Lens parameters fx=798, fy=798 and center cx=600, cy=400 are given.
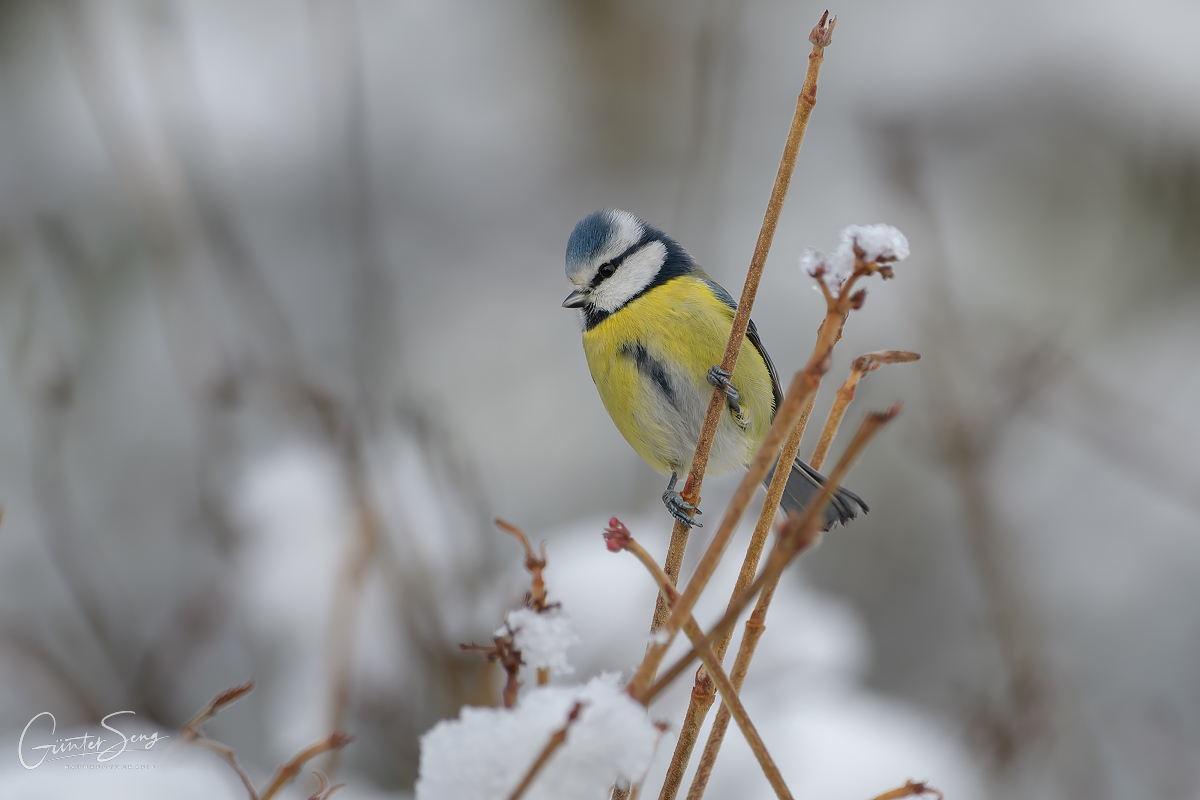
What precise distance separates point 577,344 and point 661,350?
1.65 metres

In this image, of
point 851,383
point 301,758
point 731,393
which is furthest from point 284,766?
point 731,393

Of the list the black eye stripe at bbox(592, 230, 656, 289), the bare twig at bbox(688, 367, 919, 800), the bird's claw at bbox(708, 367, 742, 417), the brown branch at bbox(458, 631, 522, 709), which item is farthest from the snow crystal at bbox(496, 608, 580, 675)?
the black eye stripe at bbox(592, 230, 656, 289)

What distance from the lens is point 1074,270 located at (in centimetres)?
299

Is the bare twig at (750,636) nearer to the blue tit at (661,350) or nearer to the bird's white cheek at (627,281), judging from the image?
the blue tit at (661,350)

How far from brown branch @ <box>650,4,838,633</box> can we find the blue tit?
1.99 ft

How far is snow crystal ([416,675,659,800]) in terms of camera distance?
0.35 metres

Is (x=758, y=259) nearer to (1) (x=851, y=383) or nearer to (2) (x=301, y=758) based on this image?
(1) (x=851, y=383)

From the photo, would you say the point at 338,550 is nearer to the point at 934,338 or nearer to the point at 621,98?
the point at 934,338

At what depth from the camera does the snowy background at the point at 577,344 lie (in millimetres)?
1516

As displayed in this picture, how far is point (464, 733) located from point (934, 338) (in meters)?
1.66

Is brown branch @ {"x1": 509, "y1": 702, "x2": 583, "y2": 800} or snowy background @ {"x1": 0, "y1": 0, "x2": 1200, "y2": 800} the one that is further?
snowy background @ {"x1": 0, "y1": 0, "x2": 1200, "y2": 800}

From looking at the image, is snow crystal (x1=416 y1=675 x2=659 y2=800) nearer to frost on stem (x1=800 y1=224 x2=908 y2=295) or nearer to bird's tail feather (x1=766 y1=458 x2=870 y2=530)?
frost on stem (x1=800 y1=224 x2=908 y2=295)

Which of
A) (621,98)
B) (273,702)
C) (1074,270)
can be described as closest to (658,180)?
(621,98)

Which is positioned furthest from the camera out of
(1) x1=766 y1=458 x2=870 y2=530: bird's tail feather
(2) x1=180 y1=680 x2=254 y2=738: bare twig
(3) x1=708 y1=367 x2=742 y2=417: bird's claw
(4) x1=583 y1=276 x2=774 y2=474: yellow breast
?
(4) x1=583 y1=276 x2=774 y2=474: yellow breast
